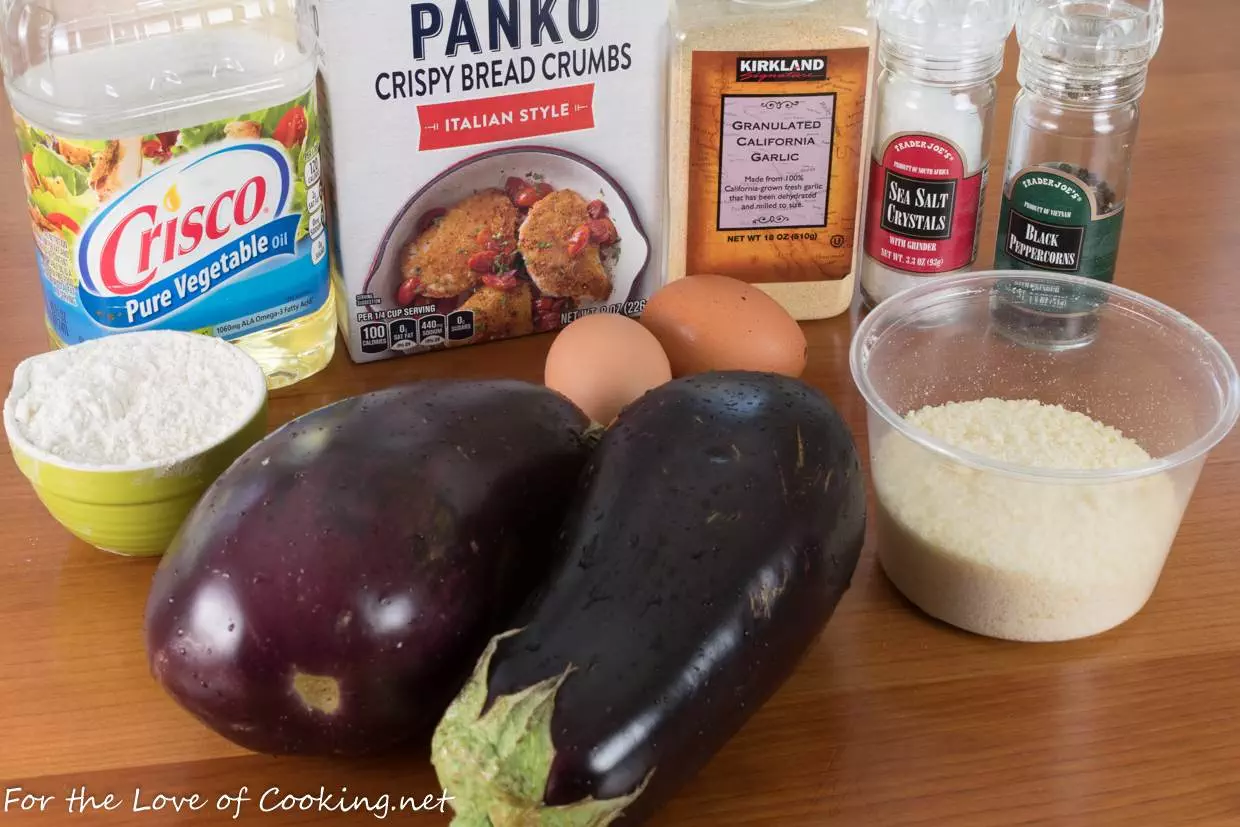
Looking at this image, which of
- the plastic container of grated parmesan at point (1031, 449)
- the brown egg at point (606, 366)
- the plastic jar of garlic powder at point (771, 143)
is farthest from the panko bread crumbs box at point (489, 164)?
the plastic container of grated parmesan at point (1031, 449)

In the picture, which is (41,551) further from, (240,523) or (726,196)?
(726,196)

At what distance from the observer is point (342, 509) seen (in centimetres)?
61

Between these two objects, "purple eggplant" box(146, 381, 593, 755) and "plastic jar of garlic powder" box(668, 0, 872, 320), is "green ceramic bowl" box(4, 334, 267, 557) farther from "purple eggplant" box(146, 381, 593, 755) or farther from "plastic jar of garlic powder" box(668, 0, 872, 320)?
"plastic jar of garlic powder" box(668, 0, 872, 320)

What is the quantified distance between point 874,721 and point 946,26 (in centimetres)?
51

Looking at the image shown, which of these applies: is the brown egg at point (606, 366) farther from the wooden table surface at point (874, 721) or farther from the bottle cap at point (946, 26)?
the bottle cap at point (946, 26)

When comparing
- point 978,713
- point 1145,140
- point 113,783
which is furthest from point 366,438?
point 1145,140

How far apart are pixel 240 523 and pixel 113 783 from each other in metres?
0.15

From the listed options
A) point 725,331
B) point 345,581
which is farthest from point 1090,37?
point 345,581

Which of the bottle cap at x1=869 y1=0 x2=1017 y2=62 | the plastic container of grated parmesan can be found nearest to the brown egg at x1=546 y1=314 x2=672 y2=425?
the plastic container of grated parmesan

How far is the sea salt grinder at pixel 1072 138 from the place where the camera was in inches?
37.3

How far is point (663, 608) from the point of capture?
58 cm

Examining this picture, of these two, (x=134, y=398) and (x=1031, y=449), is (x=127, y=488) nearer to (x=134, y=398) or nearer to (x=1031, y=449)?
(x=134, y=398)

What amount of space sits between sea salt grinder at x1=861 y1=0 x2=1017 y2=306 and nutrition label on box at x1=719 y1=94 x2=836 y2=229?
42 mm

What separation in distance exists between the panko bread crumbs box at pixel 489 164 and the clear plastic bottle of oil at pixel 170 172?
1.4 inches
